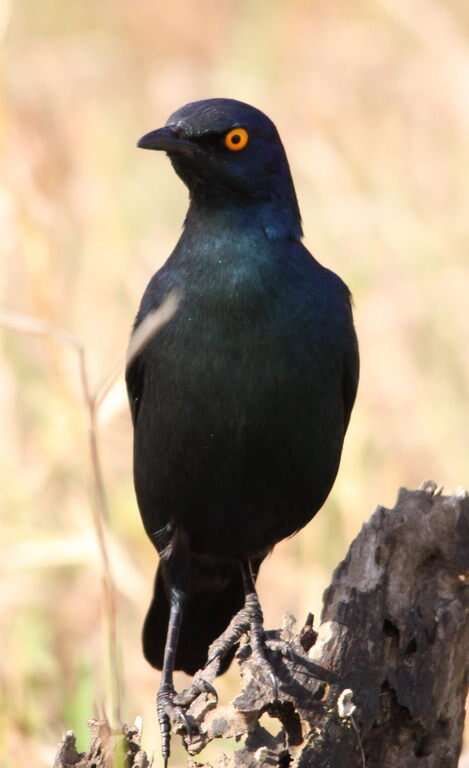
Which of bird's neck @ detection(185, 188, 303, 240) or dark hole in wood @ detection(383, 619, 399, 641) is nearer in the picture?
dark hole in wood @ detection(383, 619, 399, 641)

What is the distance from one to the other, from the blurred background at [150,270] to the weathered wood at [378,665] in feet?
1.91

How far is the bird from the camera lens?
5.58m

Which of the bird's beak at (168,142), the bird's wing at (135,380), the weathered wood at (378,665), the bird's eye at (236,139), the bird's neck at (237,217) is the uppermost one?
the bird's eye at (236,139)

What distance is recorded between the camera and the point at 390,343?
8531mm

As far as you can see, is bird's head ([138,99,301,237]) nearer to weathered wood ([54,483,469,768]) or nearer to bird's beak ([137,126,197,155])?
bird's beak ([137,126,197,155])

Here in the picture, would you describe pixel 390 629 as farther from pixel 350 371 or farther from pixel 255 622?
pixel 350 371

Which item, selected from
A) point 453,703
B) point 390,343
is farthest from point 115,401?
point 390,343

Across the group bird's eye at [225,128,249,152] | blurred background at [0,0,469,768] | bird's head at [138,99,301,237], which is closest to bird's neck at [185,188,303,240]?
bird's head at [138,99,301,237]

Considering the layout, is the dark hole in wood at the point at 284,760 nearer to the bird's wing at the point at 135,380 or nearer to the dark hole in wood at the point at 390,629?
the dark hole in wood at the point at 390,629

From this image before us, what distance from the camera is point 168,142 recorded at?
18.3 feet

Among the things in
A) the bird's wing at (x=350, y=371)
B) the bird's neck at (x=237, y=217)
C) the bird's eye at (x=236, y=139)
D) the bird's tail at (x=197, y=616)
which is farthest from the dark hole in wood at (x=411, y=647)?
the bird's eye at (x=236, y=139)

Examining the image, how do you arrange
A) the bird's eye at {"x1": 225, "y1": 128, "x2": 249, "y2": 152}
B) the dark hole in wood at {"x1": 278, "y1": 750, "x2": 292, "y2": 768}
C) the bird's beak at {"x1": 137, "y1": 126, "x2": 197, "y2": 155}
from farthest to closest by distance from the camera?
the bird's eye at {"x1": 225, "y1": 128, "x2": 249, "y2": 152} < the bird's beak at {"x1": 137, "y1": 126, "x2": 197, "y2": 155} < the dark hole in wood at {"x1": 278, "y1": 750, "x2": 292, "y2": 768}

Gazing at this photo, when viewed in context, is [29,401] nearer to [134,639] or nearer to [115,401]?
[134,639]

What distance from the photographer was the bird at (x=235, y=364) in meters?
5.58
